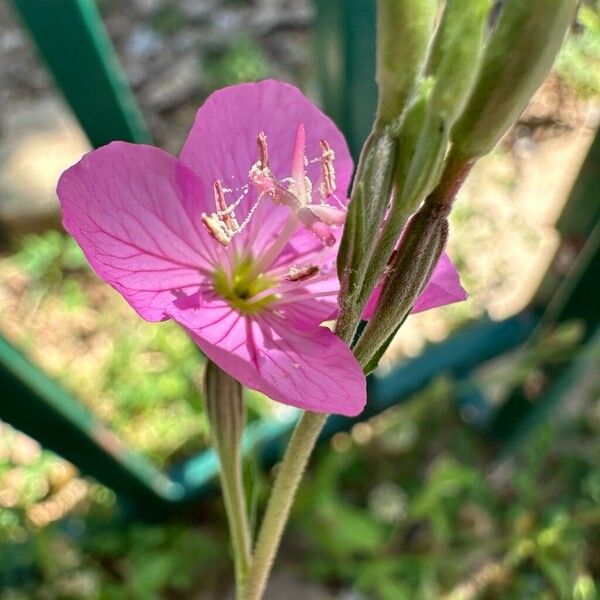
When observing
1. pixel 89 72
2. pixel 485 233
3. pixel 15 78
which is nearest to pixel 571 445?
pixel 485 233

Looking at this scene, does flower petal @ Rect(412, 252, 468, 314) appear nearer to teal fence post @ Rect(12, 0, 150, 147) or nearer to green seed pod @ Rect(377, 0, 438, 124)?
green seed pod @ Rect(377, 0, 438, 124)

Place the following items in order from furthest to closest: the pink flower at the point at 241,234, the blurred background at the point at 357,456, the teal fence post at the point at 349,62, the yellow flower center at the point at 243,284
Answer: the blurred background at the point at 357,456, the teal fence post at the point at 349,62, the yellow flower center at the point at 243,284, the pink flower at the point at 241,234

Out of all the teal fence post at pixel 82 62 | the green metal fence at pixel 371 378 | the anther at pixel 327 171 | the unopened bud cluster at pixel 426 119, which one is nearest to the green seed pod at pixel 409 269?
the unopened bud cluster at pixel 426 119

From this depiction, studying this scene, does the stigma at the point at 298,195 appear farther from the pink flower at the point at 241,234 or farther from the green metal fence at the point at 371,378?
the green metal fence at the point at 371,378

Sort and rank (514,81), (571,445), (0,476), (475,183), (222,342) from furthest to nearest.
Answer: (475,183) → (571,445) → (0,476) → (222,342) → (514,81)

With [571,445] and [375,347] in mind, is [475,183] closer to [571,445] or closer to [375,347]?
[571,445]
